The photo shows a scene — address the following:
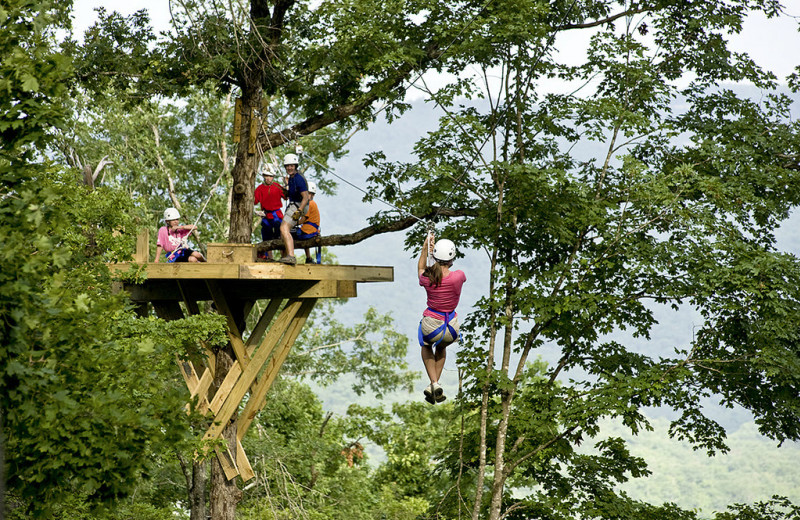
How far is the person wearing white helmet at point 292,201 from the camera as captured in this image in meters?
9.91

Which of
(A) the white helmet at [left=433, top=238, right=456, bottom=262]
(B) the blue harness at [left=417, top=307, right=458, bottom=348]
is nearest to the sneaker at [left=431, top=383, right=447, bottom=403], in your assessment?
(B) the blue harness at [left=417, top=307, right=458, bottom=348]

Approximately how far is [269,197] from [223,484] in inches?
170

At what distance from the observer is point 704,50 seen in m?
12.0

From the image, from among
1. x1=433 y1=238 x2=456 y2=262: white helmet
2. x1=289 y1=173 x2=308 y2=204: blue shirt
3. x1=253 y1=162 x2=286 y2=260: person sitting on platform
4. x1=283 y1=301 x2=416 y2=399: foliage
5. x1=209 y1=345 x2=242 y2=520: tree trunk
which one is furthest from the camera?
x1=283 y1=301 x2=416 y2=399: foliage

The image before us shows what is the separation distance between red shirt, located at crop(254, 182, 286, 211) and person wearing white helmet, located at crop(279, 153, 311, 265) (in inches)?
36.2

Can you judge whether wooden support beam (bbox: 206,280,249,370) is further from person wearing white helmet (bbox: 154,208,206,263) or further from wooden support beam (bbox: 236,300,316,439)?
person wearing white helmet (bbox: 154,208,206,263)

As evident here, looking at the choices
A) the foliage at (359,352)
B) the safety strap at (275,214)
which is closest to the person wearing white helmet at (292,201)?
the safety strap at (275,214)

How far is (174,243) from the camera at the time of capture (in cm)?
1178

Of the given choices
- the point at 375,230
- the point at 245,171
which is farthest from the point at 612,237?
the point at 245,171

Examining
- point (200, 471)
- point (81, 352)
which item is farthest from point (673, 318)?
point (81, 352)

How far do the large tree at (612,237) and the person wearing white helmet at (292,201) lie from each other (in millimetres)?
1474

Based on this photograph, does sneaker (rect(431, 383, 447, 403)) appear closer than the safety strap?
Yes

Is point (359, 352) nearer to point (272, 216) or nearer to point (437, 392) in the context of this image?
point (272, 216)

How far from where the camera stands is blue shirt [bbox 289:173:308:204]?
990 cm
